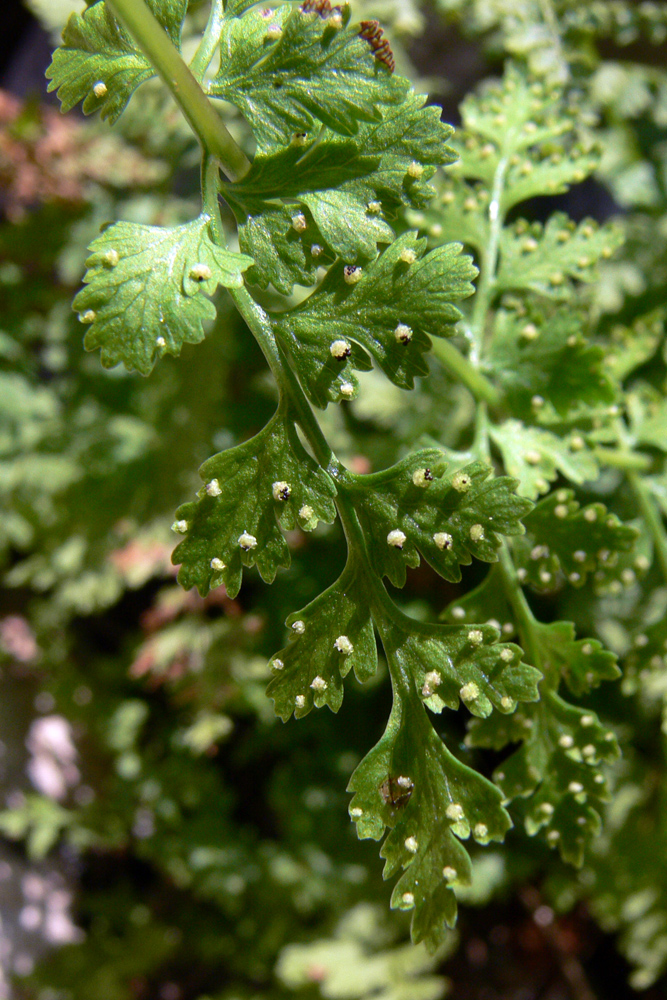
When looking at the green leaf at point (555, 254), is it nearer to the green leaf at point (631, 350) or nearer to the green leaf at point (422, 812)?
the green leaf at point (631, 350)

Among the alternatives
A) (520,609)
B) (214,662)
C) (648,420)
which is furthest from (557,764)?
(214,662)

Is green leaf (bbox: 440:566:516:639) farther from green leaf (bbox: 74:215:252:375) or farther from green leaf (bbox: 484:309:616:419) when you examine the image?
green leaf (bbox: 74:215:252:375)

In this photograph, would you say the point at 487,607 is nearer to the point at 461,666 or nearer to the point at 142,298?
the point at 461,666

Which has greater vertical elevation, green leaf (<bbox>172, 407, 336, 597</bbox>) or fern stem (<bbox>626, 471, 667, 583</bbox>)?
green leaf (<bbox>172, 407, 336, 597</bbox>)

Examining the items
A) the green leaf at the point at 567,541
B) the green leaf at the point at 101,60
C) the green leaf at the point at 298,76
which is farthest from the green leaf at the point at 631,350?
the green leaf at the point at 101,60

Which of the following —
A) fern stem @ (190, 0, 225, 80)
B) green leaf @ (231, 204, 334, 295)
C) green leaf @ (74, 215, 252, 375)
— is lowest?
green leaf @ (231, 204, 334, 295)

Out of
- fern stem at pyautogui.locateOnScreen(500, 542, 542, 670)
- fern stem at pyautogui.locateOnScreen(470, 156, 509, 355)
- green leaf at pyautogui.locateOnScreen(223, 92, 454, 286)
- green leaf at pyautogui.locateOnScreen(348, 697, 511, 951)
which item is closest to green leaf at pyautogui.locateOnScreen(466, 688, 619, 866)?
fern stem at pyautogui.locateOnScreen(500, 542, 542, 670)
